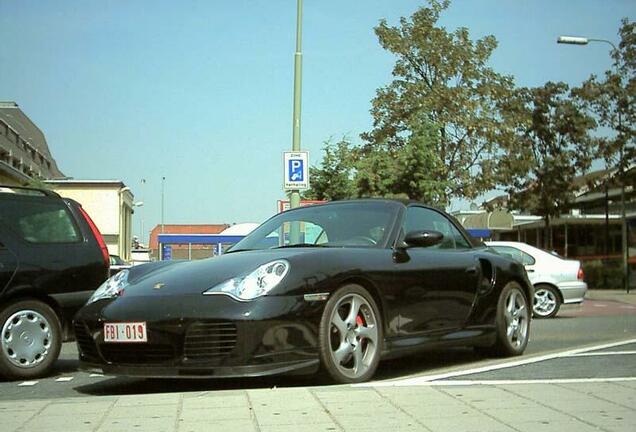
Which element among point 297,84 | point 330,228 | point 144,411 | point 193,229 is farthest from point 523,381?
point 193,229

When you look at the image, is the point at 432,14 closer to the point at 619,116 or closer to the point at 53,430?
the point at 619,116

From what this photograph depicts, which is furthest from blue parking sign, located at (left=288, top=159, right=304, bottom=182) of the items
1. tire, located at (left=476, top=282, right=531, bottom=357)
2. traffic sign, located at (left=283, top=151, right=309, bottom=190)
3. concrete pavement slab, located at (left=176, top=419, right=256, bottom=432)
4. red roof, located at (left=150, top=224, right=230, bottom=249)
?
red roof, located at (left=150, top=224, right=230, bottom=249)

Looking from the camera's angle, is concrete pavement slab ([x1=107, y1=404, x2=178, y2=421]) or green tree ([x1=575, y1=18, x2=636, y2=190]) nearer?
concrete pavement slab ([x1=107, y1=404, x2=178, y2=421])

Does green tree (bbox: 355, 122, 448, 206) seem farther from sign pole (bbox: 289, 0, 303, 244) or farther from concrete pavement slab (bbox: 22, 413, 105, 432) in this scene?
concrete pavement slab (bbox: 22, 413, 105, 432)

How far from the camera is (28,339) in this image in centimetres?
732

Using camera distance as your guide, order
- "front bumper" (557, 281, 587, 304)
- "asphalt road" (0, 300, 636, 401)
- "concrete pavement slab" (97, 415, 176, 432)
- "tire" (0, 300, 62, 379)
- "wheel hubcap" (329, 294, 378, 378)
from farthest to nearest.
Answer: "front bumper" (557, 281, 587, 304) < "tire" (0, 300, 62, 379) < "asphalt road" (0, 300, 636, 401) < "wheel hubcap" (329, 294, 378, 378) < "concrete pavement slab" (97, 415, 176, 432)

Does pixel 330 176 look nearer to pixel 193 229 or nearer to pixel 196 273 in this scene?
pixel 196 273

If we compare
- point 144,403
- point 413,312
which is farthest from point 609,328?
point 144,403

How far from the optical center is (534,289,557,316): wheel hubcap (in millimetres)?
15969

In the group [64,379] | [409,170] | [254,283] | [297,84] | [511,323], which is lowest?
[64,379]

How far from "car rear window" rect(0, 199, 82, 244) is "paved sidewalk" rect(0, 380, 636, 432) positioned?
251 cm

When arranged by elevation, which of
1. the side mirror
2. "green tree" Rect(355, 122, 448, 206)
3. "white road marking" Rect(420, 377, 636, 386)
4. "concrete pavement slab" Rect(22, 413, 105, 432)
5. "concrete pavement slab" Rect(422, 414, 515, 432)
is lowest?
"concrete pavement slab" Rect(22, 413, 105, 432)

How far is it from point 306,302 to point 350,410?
3.47 feet

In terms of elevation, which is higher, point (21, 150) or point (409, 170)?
point (21, 150)
